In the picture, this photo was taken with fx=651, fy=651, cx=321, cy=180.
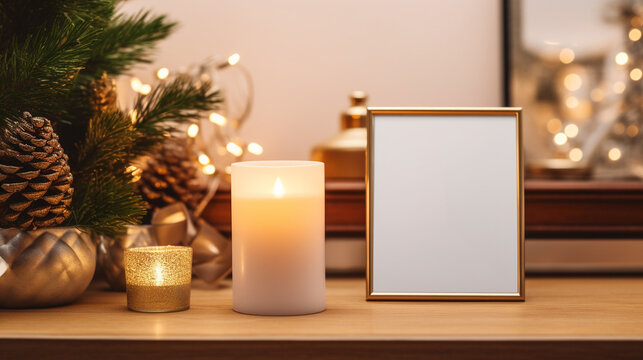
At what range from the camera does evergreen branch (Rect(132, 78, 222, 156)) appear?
2.43 ft

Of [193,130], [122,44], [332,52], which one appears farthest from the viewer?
[332,52]

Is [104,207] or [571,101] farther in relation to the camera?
[571,101]

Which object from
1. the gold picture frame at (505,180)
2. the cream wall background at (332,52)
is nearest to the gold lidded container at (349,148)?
the cream wall background at (332,52)

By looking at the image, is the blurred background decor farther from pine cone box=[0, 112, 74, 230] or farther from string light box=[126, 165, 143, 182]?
pine cone box=[0, 112, 74, 230]

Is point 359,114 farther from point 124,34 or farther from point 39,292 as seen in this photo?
point 39,292

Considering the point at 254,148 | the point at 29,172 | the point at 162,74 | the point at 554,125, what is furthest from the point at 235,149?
the point at 554,125

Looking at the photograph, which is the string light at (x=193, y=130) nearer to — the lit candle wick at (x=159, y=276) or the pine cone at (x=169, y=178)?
the pine cone at (x=169, y=178)

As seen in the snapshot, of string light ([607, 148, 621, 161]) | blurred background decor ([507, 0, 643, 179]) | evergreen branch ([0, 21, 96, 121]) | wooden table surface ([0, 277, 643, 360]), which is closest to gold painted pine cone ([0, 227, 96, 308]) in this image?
wooden table surface ([0, 277, 643, 360])

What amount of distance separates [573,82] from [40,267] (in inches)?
30.5

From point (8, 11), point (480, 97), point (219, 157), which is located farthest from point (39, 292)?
point (480, 97)

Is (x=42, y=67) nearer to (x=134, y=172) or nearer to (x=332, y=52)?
(x=134, y=172)

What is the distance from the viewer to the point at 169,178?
827mm

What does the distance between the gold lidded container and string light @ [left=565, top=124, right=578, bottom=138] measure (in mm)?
313

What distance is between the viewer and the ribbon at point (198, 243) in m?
0.79
